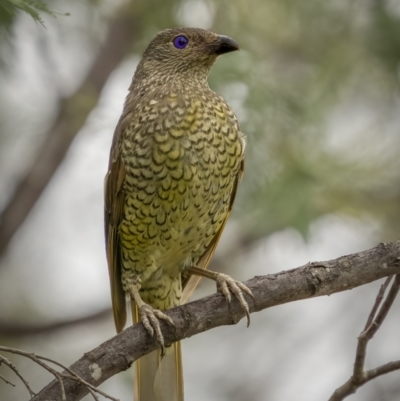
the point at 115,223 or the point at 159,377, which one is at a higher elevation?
the point at 115,223

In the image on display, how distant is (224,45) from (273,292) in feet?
5.37

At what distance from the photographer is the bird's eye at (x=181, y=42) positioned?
507 centimetres

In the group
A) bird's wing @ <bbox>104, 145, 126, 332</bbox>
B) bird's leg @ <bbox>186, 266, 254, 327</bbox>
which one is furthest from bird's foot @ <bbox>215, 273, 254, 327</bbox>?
bird's wing @ <bbox>104, 145, 126, 332</bbox>

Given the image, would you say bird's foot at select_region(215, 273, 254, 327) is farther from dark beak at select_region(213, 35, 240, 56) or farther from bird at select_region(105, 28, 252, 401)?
dark beak at select_region(213, 35, 240, 56)

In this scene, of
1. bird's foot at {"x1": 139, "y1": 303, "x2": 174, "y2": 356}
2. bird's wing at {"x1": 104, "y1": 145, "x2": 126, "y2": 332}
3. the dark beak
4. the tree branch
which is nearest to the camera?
the tree branch

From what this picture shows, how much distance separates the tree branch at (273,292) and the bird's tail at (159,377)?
825 mm

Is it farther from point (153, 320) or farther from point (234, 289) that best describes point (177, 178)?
point (153, 320)

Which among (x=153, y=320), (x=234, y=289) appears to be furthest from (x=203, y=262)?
(x=153, y=320)

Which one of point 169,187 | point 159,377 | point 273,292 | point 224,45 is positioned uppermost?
point 224,45

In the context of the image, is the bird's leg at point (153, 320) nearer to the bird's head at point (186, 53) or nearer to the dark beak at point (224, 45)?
the bird's head at point (186, 53)

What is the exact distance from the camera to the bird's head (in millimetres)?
4934

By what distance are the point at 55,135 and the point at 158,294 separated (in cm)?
201

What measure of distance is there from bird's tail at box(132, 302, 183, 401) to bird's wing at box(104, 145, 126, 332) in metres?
0.10

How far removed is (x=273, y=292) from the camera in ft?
12.7
